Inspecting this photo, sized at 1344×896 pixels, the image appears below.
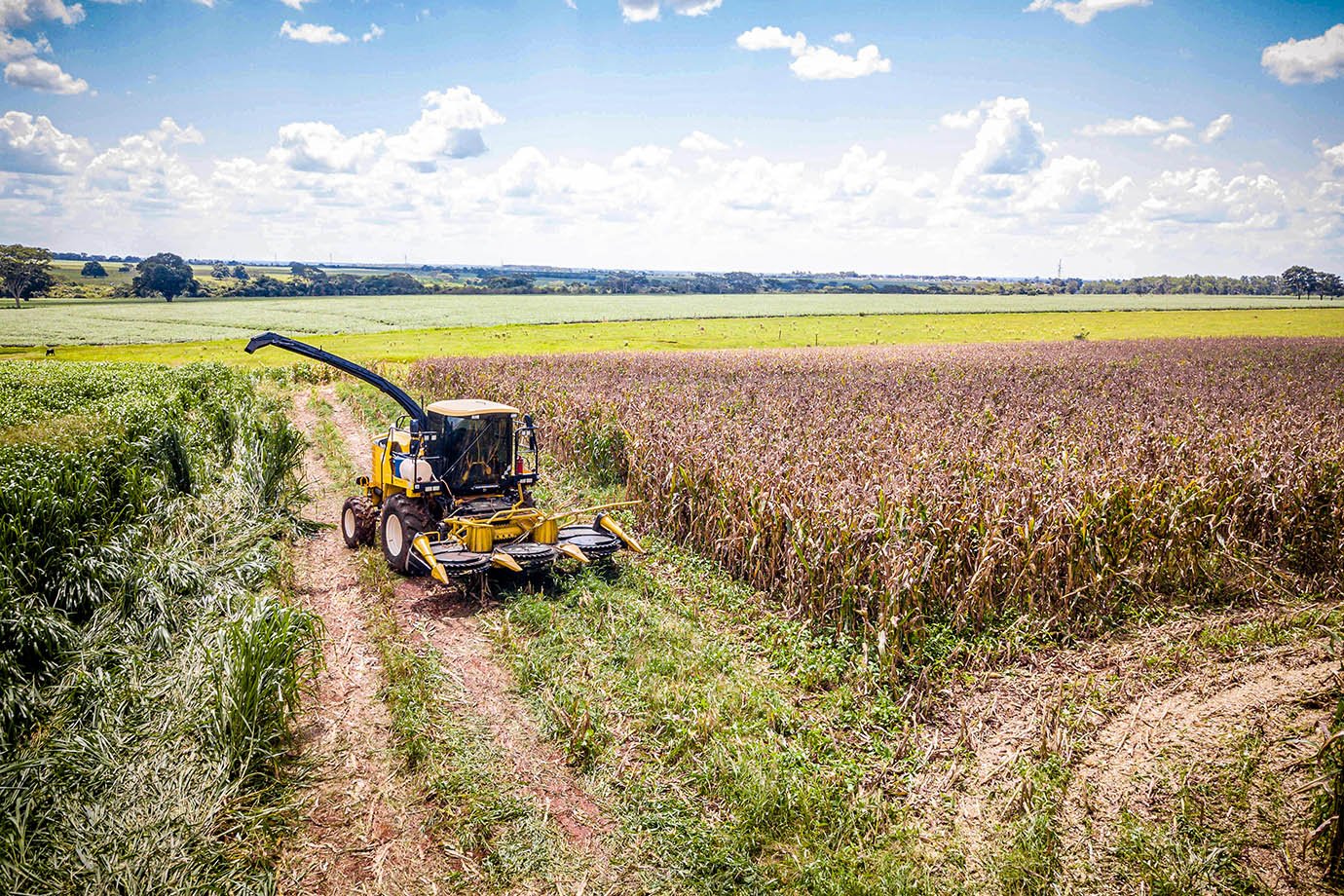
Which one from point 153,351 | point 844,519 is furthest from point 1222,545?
point 153,351

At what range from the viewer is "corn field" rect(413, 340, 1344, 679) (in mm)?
7855

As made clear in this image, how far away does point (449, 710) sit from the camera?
22.2 feet

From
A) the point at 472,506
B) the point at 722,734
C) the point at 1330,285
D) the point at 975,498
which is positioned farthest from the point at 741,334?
the point at 1330,285

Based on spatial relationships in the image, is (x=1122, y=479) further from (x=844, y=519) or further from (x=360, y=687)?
(x=360, y=687)

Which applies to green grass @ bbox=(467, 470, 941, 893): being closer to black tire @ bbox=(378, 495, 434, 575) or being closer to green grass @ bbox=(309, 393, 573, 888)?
green grass @ bbox=(309, 393, 573, 888)

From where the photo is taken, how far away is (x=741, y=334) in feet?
194

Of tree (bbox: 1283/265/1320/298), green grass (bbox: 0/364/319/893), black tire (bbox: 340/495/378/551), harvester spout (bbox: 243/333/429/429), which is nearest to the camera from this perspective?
green grass (bbox: 0/364/319/893)

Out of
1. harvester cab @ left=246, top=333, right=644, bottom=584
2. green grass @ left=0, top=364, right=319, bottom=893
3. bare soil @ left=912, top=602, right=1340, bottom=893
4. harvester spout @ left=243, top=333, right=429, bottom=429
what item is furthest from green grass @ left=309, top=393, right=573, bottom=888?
harvester spout @ left=243, top=333, right=429, bottom=429

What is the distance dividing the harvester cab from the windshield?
0.05ft

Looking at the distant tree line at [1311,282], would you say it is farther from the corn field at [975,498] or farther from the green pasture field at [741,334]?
the corn field at [975,498]

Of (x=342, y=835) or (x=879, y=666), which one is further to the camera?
(x=879, y=666)

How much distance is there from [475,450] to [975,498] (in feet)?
22.2

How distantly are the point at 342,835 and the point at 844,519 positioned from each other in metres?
5.64

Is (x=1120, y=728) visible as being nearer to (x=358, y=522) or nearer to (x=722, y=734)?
(x=722, y=734)
